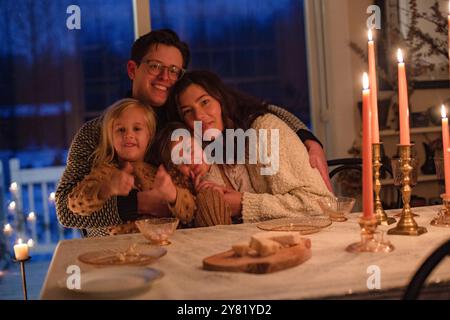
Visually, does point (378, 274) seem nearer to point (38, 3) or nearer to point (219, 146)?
point (219, 146)

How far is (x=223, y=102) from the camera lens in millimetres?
2350

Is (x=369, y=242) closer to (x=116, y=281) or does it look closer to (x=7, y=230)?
(x=116, y=281)

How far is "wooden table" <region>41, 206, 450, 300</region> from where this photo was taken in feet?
3.34

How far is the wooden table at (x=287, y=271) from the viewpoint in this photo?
1.02 metres

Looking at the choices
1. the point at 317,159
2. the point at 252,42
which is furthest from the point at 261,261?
the point at 252,42

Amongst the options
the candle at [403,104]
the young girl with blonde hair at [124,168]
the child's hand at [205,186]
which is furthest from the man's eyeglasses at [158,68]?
the candle at [403,104]

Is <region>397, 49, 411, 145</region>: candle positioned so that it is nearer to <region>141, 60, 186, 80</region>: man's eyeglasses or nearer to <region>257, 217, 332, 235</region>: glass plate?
<region>257, 217, 332, 235</region>: glass plate

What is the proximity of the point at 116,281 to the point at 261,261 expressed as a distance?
0.96 ft

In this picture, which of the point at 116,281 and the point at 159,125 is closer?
the point at 116,281

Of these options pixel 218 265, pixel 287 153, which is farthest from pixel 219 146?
pixel 218 265

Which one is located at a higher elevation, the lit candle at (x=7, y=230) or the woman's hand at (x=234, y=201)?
the woman's hand at (x=234, y=201)

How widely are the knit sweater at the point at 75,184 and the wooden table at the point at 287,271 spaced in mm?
540

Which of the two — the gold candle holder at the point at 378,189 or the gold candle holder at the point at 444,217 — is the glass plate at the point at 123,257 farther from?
the gold candle holder at the point at 444,217

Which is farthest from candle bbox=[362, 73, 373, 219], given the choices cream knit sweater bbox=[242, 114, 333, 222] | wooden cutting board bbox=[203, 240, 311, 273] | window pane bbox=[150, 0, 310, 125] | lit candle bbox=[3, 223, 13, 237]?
lit candle bbox=[3, 223, 13, 237]
